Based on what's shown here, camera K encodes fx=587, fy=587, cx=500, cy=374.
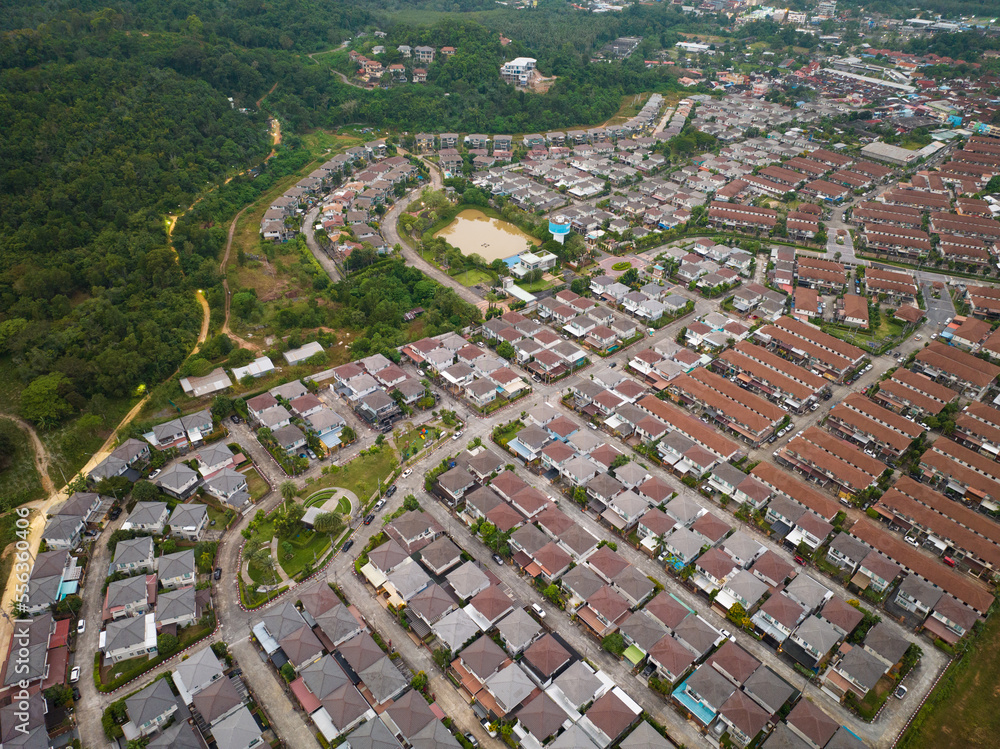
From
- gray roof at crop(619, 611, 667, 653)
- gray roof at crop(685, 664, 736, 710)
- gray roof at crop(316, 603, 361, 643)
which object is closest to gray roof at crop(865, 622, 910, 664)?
gray roof at crop(685, 664, 736, 710)

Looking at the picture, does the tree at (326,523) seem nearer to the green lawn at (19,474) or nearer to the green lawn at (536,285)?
the green lawn at (19,474)

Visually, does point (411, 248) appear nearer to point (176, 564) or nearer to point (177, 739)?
point (176, 564)

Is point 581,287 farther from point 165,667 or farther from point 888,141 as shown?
point 888,141

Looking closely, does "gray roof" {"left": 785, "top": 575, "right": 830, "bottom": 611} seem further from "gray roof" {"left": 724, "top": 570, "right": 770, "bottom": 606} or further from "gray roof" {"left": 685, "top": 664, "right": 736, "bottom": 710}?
"gray roof" {"left": 685, "top": 664, "right": 736, "bottom": 710}

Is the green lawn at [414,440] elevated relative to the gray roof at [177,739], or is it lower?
lower

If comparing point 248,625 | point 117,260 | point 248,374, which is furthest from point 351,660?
point 117,260

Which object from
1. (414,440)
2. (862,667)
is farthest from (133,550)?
(862,667)

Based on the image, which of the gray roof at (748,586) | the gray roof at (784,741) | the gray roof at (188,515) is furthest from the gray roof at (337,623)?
the gray roof at (748,586)
